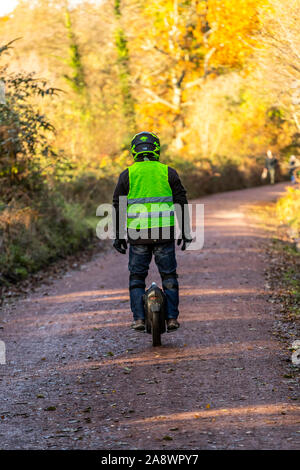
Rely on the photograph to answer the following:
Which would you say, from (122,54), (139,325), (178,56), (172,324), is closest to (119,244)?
(139,325)

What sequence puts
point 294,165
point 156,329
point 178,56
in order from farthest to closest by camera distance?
point 178,56
point 294,165
point 156,329

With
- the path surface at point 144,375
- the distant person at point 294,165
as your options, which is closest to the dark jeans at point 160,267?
the path surface at point 144,375

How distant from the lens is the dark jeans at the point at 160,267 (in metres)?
7.30

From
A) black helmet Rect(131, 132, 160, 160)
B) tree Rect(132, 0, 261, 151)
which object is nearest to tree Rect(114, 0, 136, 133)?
tree Rect(132, 0, 261, 151)

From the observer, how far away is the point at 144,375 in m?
6.49

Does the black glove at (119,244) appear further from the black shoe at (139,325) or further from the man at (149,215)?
the black shoe at (139,325)

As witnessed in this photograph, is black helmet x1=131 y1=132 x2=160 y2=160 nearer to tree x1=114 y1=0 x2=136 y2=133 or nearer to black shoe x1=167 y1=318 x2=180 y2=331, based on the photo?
black shoe x1=167 y1=318 x2=180 y2=331

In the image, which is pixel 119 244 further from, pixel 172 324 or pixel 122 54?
pixel 122 54

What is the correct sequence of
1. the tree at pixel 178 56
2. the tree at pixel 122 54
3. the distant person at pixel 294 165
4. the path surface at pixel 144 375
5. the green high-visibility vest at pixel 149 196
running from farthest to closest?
the tree at pixel 178 56, the tree at pixel 122 54, the distant person at pixel 294 165, the green high-visibility vest at pixel 149 196, the path surface at pixel 144 375

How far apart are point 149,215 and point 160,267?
0.62m

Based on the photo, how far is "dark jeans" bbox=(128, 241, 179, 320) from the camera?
288 inches

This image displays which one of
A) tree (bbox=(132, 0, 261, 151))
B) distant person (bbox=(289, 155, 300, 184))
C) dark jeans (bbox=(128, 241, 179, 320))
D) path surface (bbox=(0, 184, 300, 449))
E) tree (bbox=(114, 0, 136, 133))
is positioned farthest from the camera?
tree (bbox=(132, 0, 261, 151))

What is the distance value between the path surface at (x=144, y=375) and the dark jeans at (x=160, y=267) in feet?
1.52

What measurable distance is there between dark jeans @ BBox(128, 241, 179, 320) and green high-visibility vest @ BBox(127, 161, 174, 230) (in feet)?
0.91
